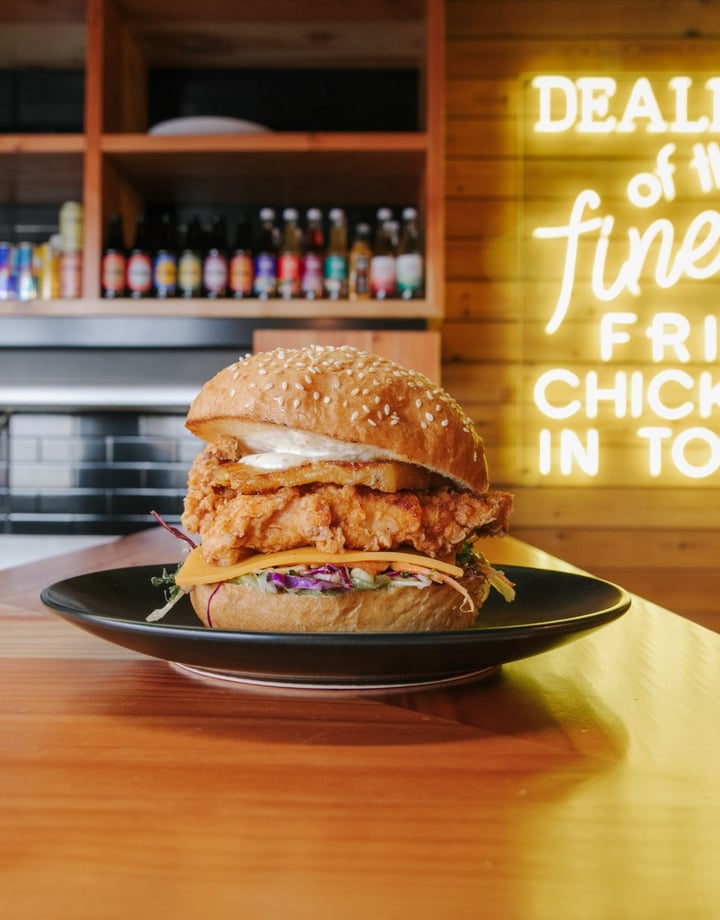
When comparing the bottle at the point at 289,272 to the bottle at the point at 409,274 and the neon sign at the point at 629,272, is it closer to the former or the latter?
the bottle at the point at 409,274

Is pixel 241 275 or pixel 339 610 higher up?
pixel 241 275

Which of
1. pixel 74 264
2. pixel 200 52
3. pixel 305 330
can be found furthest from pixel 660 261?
pixel 74 264

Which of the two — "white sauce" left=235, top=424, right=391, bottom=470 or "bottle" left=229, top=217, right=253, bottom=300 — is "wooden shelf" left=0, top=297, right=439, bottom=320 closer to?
"bottle" left=229, top=217, right=253, bottom=300

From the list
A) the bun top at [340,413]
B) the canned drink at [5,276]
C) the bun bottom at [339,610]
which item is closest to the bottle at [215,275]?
the canned drink at [5,276]

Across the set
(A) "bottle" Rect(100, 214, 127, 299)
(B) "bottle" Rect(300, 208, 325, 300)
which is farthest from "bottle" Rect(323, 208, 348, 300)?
(A) "bottle" Rect(100, 214, 127, 299)

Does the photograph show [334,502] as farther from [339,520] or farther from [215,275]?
[215,275]

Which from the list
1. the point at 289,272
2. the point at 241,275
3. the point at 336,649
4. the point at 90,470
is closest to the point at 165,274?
the point at 241,275
